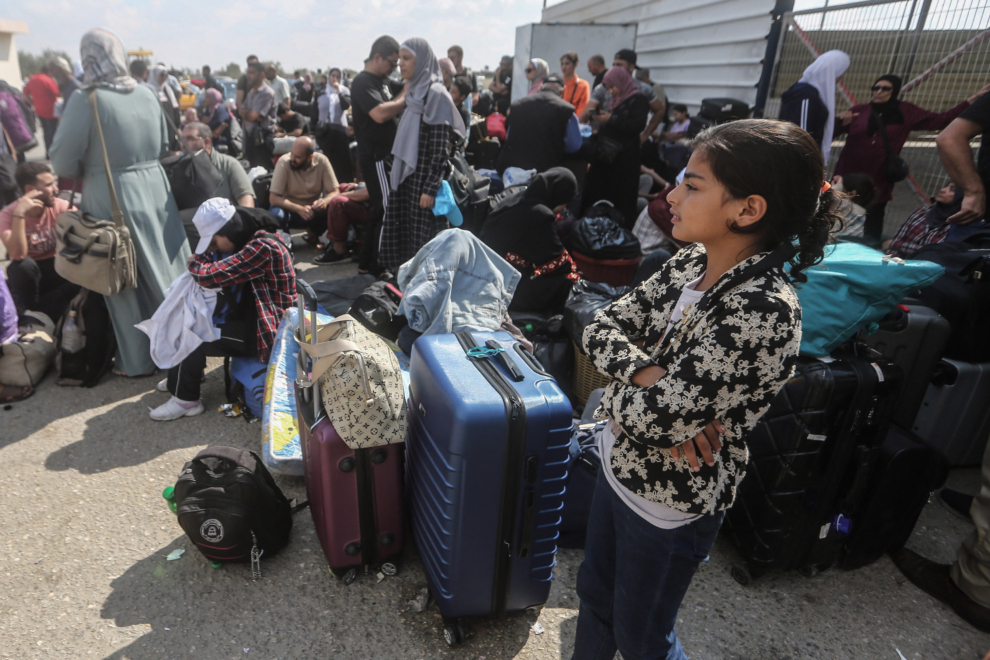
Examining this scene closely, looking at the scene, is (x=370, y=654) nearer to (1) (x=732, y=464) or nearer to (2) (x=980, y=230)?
(1) (x=732, y=464)

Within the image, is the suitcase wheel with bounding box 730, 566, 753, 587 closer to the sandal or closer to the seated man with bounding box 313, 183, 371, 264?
the sandal

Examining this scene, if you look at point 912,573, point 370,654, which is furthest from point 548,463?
point 912,573

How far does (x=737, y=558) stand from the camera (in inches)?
95.5

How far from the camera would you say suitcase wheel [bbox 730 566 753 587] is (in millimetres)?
2277

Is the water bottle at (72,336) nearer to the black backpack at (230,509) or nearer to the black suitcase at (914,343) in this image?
the black backpack at (230,509)

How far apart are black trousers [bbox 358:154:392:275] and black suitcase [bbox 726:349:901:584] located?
12.0 feet

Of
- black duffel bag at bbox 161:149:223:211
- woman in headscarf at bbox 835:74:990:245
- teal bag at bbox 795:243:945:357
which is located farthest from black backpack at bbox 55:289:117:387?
woman in headscarf at bbox 835:74:990:245

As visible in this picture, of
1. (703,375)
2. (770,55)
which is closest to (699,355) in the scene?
(703,375)

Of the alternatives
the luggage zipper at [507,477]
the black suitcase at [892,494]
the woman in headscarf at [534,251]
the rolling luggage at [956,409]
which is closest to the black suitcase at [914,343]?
the rolling luggage at [956,409]

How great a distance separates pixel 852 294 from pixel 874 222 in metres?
2.97

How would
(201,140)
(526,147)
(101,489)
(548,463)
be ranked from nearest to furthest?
(548,463), (101,489), (201,140), (526,147)

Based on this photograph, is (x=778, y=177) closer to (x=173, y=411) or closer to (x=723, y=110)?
(x=173, y=411)

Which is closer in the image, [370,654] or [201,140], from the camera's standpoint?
[370,654]

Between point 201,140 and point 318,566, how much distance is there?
3905 millimetres
